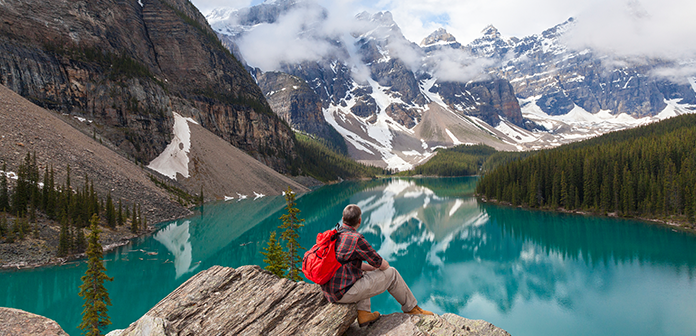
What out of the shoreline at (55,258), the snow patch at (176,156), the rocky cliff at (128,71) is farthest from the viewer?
the snow patch at (176,156)

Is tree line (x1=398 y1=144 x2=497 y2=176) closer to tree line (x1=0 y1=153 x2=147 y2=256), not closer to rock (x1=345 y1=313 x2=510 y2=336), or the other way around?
tree line (x1=0 y1=153 x2=147 y2=256)

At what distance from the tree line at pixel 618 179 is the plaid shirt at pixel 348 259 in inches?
2025

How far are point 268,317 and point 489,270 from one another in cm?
2589

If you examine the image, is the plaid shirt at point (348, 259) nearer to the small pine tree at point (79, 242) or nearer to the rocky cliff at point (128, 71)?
the small pine tree at point (79, 242)

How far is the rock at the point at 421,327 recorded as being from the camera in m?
5.20

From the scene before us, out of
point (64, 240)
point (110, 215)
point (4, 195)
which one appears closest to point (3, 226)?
point (64, 240)

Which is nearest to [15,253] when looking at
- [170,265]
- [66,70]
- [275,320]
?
[170,265]

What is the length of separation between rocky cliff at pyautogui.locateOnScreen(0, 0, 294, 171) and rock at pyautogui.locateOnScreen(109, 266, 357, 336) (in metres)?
62.4

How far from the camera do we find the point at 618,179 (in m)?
49.6

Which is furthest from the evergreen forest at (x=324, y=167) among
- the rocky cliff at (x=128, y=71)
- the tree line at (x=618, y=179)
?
the tree line at (x=618, y=179)

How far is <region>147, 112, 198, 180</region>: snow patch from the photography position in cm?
6169

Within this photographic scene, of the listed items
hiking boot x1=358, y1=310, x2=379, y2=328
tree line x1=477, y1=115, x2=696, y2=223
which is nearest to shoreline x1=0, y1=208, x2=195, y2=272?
hiking boot x1=358, y1=310, x2=379, y2=328

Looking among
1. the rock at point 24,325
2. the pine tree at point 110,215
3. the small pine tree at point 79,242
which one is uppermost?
the rock at point 24,325

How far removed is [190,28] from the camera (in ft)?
307
